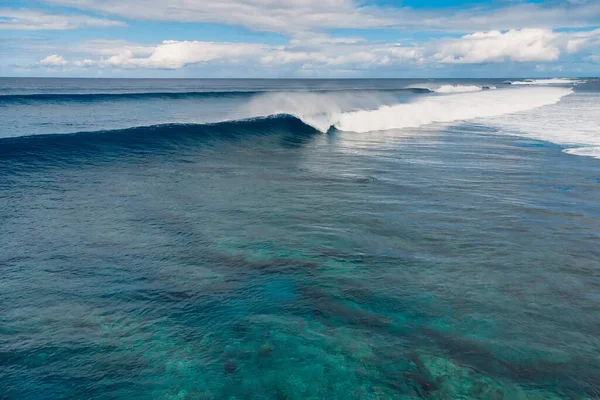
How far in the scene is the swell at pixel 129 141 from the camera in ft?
56.7

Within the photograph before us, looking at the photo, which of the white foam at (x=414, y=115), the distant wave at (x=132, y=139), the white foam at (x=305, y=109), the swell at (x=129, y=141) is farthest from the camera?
the white foam at (x=414, y=115)

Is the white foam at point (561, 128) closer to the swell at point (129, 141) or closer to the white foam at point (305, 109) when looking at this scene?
the white foam at point (305, 109)

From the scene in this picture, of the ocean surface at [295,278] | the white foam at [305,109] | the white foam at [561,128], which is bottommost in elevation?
the ocean surface at [295,278]

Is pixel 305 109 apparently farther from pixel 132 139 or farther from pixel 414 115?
pixel 132 139

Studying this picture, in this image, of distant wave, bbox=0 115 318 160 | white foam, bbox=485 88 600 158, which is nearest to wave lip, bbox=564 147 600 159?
white foam, bbox=485 88 600 158

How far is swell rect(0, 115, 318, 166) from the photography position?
17297mm

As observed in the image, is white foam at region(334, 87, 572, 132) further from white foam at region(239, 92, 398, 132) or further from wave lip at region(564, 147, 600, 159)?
wave lip at region(564, 147, 600, 159)

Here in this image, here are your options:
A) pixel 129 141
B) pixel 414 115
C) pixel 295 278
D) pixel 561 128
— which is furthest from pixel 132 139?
pixel 561 128

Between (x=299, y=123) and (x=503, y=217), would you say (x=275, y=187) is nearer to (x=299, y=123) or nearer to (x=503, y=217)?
(x=503, y=217)

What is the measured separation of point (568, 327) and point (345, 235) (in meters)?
4.88

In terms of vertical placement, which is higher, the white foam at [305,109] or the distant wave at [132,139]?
the white foam at [305,109]

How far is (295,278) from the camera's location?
331 inches

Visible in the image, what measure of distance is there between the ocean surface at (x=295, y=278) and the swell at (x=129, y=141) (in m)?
0.20

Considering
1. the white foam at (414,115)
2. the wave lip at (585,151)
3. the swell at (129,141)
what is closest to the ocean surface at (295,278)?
the swell at (129,141)
